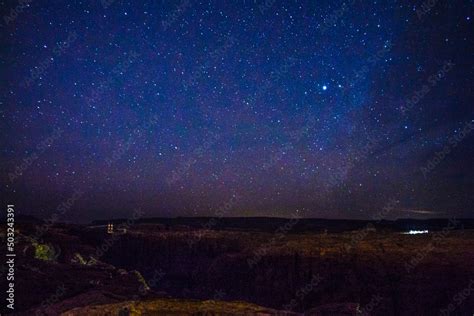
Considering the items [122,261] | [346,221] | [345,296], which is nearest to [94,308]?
[345,296]

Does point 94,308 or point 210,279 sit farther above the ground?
point 94,308

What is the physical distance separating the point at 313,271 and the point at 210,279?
9.11 metres

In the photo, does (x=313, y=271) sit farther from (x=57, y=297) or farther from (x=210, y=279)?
(x=57, y=297)

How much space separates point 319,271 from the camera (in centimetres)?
2458

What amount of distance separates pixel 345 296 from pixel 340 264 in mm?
2608

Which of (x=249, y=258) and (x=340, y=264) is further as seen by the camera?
(x=249, y=258)

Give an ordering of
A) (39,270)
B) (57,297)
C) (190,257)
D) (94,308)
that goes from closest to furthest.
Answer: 1. (94,308)
2. (57,297)
3. (39,270)
4. (190,257)

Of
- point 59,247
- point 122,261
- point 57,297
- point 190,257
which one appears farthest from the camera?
point 122,261

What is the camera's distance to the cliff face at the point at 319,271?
66.6 ft

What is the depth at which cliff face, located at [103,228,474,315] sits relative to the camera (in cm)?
2031

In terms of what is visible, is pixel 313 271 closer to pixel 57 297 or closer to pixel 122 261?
pixel 57 297

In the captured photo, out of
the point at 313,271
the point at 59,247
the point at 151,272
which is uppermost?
the point at 59,247

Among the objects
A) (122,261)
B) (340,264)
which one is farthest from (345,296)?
(122,261)

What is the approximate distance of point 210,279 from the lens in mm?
29328
